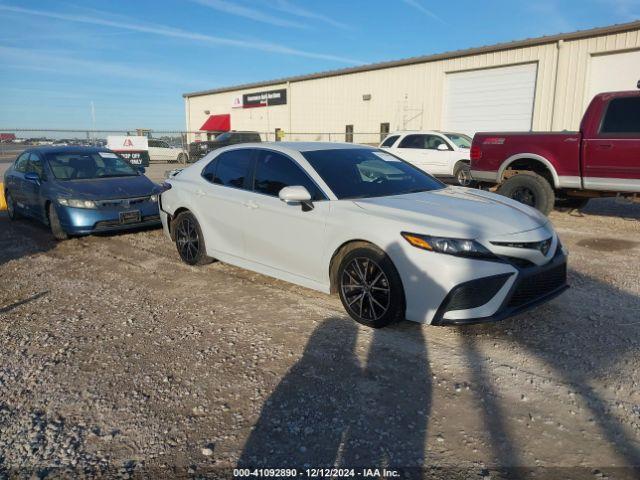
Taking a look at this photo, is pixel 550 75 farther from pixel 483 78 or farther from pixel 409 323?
pixel 409 323

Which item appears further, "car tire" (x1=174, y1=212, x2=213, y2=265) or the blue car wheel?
the blue car wheel

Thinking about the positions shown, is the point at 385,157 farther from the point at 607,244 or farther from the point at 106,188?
the point at 106,188

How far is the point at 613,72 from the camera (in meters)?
17.5

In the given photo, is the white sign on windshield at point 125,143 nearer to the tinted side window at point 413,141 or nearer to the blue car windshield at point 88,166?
the tinted side window at point 413,141

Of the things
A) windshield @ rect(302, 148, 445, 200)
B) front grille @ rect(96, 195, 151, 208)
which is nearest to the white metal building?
windshield @ rect(302, 148, 445, 200)

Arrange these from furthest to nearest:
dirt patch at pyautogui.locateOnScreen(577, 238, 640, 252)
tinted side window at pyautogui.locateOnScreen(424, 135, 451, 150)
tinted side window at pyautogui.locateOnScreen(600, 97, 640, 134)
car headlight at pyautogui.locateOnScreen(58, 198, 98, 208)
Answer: tinted side window at pyautogui.locateOnScreen(424, 135, 451, 150)
tinted side window at pyautogui.locateOnScreen(600, 97, 640, 134)
car headlight at pyautogui.locateOnScreen(58, 198, 98, 208)
dirt patch at pyautogui.locateOnScreen(577, 238, 640, 252)

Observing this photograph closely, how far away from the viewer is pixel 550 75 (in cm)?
1908

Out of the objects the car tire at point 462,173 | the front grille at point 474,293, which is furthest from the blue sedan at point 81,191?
the car tire at point 462,173

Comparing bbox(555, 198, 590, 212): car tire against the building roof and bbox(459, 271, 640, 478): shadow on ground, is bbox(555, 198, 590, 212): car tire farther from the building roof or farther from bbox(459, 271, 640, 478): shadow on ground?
the building roof

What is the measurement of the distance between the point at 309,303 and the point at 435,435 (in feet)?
7.41

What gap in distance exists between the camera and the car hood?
146 inches

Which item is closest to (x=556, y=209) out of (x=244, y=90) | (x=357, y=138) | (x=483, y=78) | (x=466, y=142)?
(x=466, y=142)

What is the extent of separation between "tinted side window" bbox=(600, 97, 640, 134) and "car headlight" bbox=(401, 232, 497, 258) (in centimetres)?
535

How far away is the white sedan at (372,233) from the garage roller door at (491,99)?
17.2 meters
